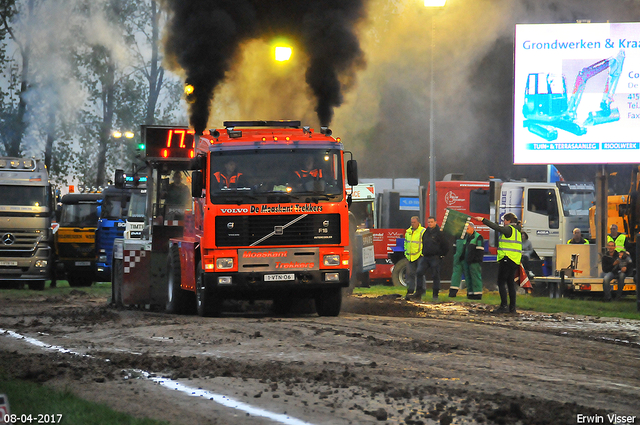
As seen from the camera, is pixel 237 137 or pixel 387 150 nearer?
pixel 237 137

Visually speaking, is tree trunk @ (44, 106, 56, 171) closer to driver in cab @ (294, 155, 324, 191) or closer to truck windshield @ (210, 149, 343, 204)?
truck windshield @ (210, 149, 343, 204)

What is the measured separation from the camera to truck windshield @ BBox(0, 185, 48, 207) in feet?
83.9

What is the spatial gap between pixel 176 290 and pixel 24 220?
1122cm

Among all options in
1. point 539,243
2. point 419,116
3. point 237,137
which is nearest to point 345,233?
point 237,137

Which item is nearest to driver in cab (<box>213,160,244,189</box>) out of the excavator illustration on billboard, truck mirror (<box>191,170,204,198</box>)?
truck mirror (<box>191,170,204,198</box>)

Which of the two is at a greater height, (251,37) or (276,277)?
(251,37)

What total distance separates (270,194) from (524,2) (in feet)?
100

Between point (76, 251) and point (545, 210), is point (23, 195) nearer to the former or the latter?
point (76, 251)

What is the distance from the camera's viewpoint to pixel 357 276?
22.8m

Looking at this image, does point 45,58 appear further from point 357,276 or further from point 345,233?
point 345,233

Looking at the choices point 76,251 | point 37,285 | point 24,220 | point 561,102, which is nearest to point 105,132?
point 76,251

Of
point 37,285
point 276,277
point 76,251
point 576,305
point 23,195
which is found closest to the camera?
point 276,277

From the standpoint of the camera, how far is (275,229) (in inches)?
554

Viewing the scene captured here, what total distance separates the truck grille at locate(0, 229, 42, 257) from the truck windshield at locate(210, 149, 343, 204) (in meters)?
13.6
